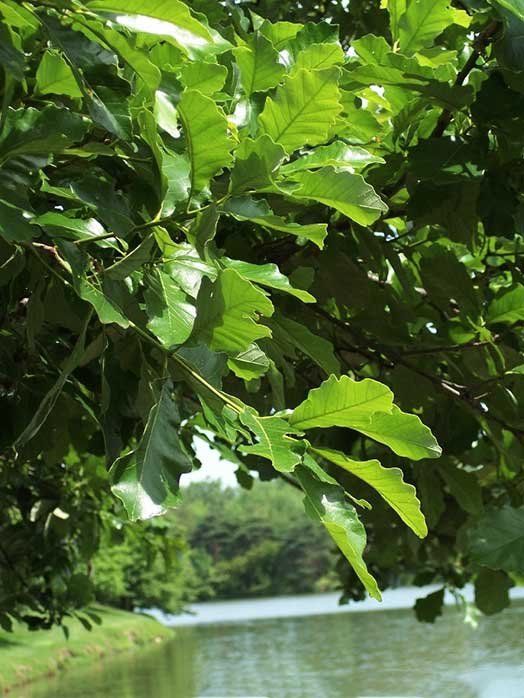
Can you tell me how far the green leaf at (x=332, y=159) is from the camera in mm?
1067

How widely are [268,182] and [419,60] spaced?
1.85 feet

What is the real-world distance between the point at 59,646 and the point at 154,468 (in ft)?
60.2

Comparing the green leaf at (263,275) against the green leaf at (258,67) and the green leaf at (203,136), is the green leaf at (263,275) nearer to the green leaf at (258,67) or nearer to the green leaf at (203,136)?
the green leaf at (203,136)

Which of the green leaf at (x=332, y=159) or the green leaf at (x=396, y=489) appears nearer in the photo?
the green leaf at (x=396, y=489)

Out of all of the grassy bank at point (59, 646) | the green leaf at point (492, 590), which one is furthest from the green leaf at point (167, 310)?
the grassy bank at point (59, 646)

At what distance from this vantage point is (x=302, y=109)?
0.98m

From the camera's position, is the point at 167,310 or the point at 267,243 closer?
the point at 167,310

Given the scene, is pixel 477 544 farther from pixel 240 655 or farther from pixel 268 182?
pixel 240 655

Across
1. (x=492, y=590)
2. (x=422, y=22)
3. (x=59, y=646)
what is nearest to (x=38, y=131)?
(x=422, y=22)

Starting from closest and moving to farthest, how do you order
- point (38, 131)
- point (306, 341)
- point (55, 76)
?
point (38, 131) < point (55, 76) < point (306, 341)

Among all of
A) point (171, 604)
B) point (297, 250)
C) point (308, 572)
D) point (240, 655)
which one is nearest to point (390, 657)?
point (240, 655)

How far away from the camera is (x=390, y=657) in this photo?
16.2m

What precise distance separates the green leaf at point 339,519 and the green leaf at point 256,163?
279mm

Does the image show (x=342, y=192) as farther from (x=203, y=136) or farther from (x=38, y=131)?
(x=38, y=131)
